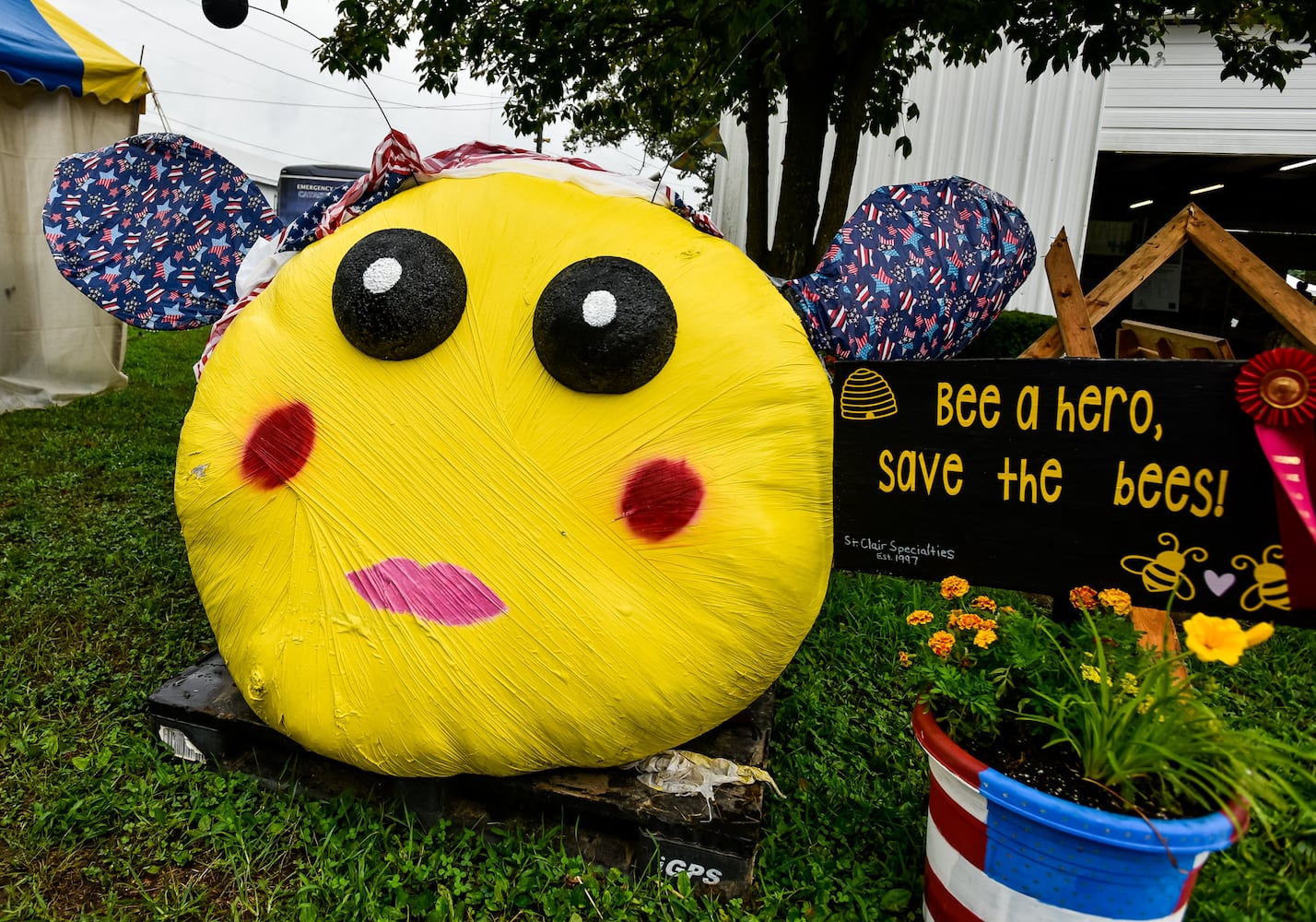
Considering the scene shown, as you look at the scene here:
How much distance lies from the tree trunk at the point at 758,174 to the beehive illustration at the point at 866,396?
2656 millimetres

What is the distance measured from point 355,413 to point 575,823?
1066 mm

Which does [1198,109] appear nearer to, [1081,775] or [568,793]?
[1081,775]

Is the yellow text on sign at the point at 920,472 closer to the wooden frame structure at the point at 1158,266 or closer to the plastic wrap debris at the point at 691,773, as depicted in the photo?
the plastic wrap debris at the point at 691,773

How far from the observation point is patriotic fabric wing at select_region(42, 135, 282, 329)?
105 inches

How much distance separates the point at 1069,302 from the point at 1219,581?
5.15 feet

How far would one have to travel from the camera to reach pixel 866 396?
203cm

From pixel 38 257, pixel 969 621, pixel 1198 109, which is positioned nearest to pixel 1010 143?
pixel 1198 109

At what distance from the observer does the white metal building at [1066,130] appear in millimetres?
7387

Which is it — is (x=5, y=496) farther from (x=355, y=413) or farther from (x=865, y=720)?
(x=865, y=720)

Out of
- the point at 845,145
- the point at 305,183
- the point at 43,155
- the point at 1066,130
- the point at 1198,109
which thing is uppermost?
the point at 1198,109

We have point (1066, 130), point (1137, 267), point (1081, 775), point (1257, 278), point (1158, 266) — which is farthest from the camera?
point (1066, 130)

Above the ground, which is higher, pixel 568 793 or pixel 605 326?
pixel 605 326

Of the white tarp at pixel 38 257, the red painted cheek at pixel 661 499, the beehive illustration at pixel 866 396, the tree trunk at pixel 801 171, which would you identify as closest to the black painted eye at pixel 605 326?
the red painted cheek at pixel 661 499

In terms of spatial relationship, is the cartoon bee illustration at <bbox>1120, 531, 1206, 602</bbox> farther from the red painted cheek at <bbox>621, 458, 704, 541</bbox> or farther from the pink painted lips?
the pink painted lips
